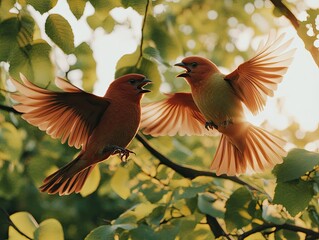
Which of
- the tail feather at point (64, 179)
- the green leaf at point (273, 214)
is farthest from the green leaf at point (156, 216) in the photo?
the tail feather at point (64, 179)

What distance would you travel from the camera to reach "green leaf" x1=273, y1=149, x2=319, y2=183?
2.93 m

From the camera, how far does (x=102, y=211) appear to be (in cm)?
1183

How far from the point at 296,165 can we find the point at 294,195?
212 millimetres

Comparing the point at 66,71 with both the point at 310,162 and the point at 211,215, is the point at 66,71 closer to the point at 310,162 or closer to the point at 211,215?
the point at 211,215

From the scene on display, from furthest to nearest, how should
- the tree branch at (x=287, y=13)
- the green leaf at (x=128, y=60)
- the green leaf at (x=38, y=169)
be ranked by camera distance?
1. the green leaf at (x=38, y=169)
2. the green leaf at (x=128, y=60)
3. the tree branch at (x=287, y=13)

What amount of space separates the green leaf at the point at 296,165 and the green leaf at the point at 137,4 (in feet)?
3.27

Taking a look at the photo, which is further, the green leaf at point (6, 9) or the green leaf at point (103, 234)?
the green leaf at point (103, 234)

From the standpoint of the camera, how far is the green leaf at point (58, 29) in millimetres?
3037

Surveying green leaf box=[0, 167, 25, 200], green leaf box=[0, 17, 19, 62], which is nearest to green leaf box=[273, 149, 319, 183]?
green leaf box=[0, 17, 19, 62]

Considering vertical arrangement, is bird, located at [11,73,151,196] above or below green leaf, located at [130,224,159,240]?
above

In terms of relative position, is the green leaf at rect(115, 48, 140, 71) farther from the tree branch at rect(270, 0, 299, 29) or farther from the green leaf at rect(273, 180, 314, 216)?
the green leaf at rect(273, 180, 314, 216)

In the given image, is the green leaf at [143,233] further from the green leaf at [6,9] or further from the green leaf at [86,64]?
the green leaf at [6,9]

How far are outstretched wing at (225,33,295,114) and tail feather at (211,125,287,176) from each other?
273 millimetres

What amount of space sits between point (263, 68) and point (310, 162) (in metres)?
0.77
